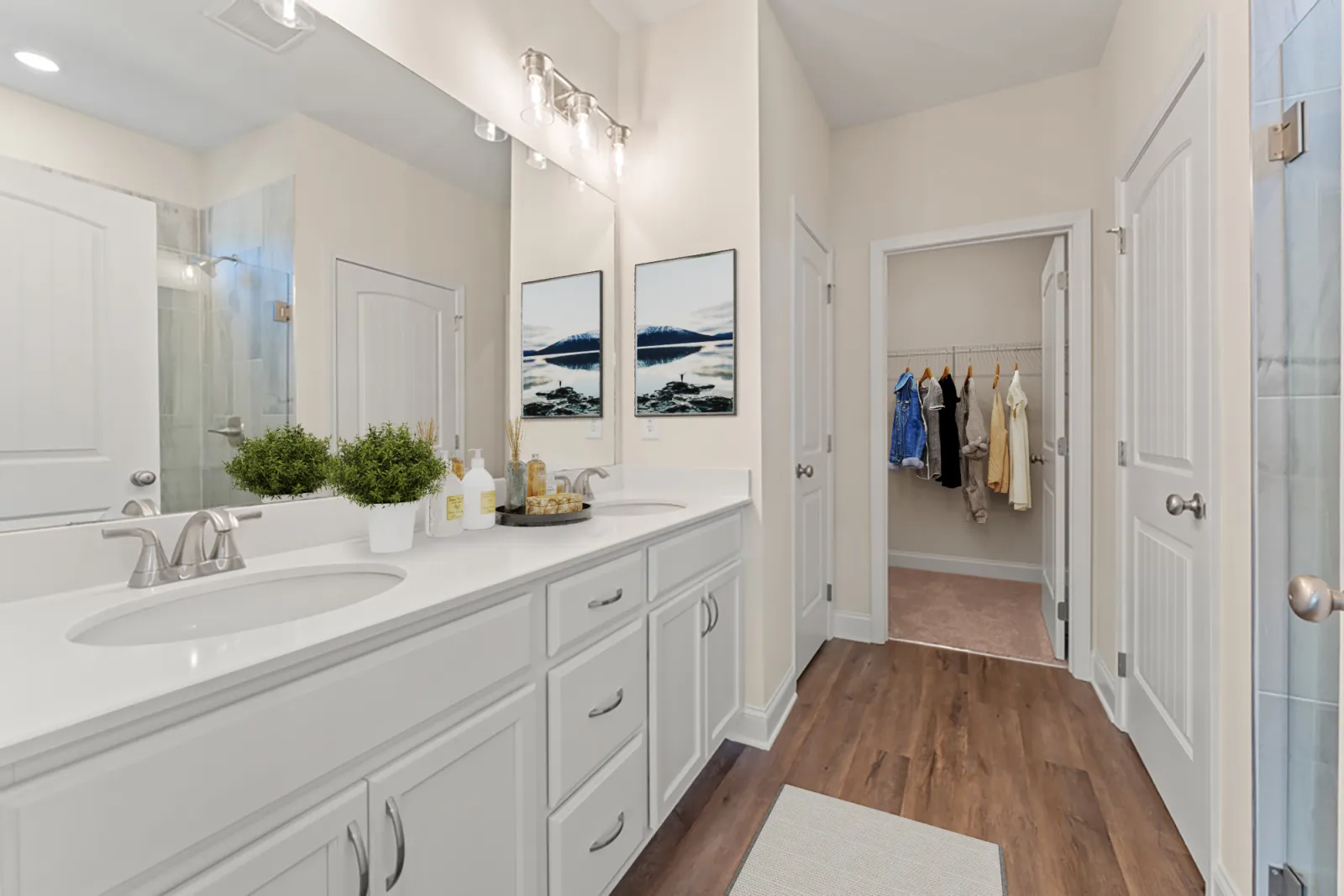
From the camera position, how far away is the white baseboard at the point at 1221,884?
1.27 m

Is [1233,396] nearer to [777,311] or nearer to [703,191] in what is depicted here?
[777,311]

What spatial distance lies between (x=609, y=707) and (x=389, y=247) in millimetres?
1217

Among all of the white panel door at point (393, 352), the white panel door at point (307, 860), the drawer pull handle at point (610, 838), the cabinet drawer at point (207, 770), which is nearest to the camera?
the cabinet drawer at point (207, 770)

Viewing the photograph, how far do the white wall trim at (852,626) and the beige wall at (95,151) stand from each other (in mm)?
2967

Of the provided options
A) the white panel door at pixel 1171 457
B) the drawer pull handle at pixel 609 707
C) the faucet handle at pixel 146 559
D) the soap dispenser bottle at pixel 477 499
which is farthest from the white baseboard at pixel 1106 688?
the faucet handle at pixel 146 559

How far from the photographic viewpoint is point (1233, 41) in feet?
4.23

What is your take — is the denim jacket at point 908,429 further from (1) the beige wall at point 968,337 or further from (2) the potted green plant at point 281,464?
(2) the potted green plant at point 281,464

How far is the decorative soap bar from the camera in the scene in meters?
1.62

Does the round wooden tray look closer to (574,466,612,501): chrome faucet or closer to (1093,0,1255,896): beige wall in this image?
(574,466,612,501): chrome faucet

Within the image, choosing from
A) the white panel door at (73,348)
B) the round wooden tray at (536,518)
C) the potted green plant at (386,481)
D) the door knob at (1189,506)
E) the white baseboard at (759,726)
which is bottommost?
the white baseboard at (759,726)

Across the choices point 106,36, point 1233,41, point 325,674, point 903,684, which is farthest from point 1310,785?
point 106,36

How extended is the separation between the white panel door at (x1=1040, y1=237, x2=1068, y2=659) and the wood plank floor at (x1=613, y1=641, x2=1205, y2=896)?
34 cm

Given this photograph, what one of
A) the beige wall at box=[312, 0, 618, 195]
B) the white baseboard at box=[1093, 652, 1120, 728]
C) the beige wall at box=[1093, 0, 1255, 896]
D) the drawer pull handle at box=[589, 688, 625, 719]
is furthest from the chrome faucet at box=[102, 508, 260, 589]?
the white baseboard at box=[1093, 652, 1120, 728]

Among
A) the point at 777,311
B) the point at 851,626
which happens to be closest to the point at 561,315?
the point at 777,311
